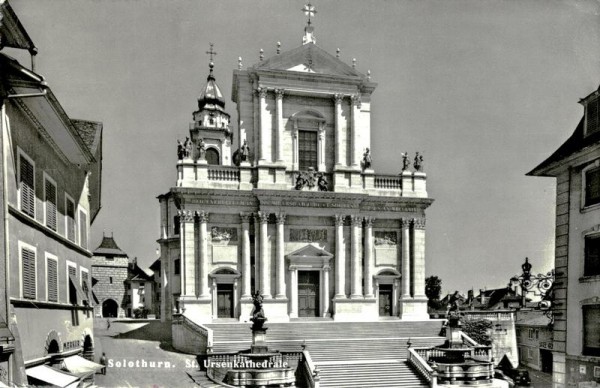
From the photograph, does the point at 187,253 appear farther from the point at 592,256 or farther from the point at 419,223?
the point at 592,256

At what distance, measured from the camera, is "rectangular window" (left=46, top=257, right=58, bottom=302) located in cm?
862

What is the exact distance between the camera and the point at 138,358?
1269cm

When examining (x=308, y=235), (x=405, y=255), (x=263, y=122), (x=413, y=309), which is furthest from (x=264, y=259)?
(x=413, y=309)

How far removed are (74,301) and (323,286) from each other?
487 inches

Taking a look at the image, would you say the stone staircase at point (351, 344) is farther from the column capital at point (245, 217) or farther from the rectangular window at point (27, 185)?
the rectangular window at point (27, 185)

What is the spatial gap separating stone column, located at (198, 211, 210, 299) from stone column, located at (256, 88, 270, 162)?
3483 millimetres

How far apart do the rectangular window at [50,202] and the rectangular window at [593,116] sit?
1238cm

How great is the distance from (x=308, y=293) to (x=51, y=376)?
13.9 m

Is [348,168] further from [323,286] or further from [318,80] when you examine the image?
[323,286]

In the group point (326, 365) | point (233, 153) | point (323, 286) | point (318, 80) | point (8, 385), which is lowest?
point (326, 365)

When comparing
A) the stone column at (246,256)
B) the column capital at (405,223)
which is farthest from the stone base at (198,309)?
the column capital at (405,223)

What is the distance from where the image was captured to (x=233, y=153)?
2158cm

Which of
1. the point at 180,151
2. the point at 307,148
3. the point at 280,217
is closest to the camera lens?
the point at 180,151

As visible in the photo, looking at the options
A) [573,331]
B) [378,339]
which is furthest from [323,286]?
[573,331]
